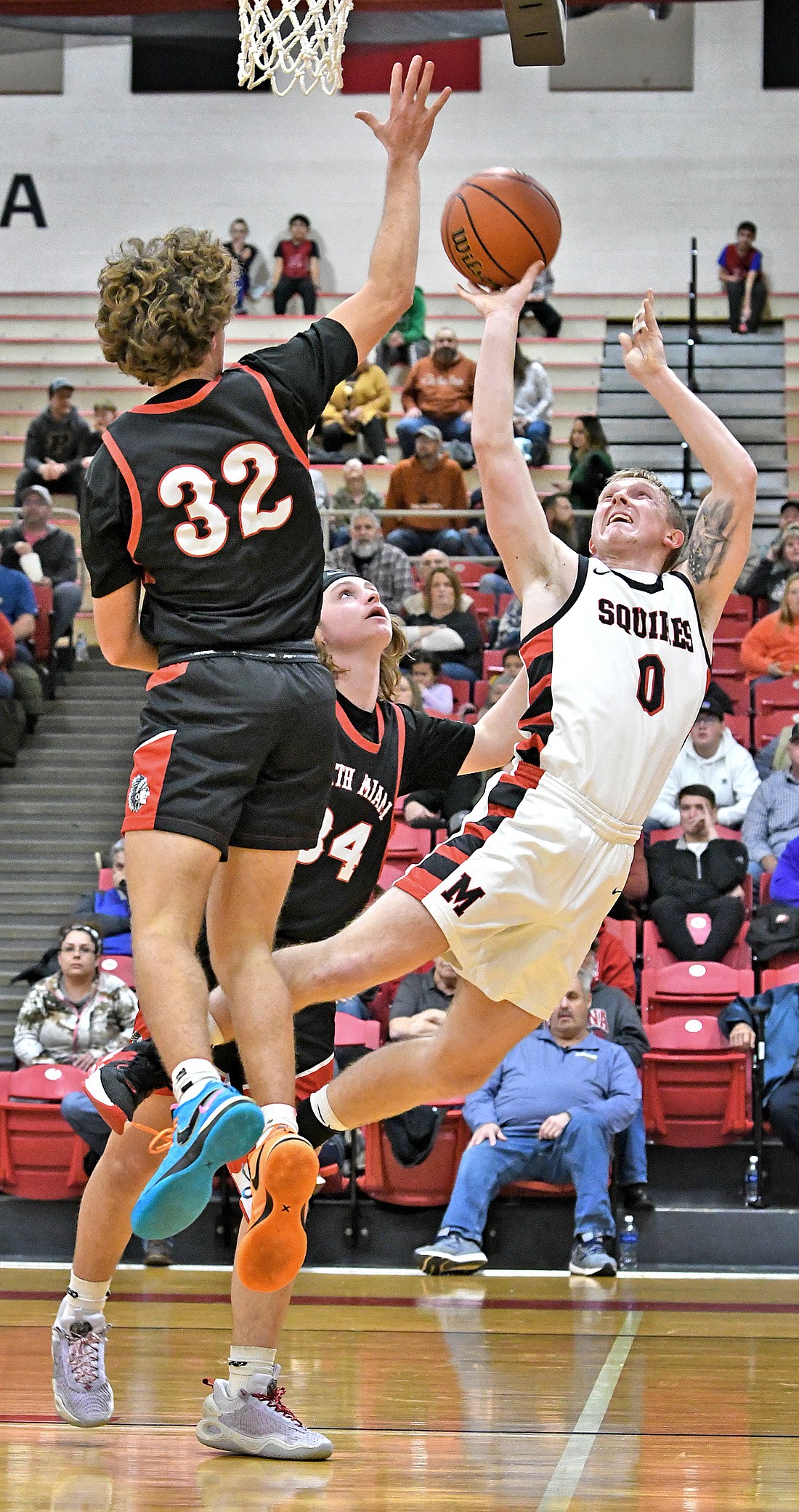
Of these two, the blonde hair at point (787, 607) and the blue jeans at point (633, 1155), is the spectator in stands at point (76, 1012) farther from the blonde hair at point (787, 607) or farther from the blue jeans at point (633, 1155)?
the blonde hair at point (787, 607)

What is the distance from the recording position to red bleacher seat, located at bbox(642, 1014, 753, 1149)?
28.0 feet

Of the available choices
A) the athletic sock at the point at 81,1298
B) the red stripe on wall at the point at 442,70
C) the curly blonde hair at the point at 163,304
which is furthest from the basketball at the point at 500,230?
the red stripe on wall at the point at 442,70

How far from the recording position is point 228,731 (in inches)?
154

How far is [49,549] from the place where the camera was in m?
13.4

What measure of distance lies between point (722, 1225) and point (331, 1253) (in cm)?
183

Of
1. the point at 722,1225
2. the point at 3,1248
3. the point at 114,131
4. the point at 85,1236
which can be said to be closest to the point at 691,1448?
the point at 85,1236

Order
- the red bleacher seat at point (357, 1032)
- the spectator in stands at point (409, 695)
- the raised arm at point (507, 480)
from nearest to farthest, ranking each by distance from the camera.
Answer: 1. the raised arm at point (507, 480)
2. the red bleacher seat at point (357, 1032)
3. the spectator in stands at point (409, 695)

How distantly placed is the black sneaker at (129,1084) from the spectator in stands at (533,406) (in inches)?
464

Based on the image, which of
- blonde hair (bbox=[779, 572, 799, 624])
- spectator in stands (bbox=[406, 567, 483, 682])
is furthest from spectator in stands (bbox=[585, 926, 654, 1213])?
blonde hair (bbox=[779, 572, 799, 624])

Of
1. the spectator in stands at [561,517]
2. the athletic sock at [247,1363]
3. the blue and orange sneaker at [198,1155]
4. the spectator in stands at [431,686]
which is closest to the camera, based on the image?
the blue and orange sneaker at [198,1155]

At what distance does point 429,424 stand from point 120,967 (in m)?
7.43

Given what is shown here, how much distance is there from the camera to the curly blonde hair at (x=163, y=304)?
396 centimetres

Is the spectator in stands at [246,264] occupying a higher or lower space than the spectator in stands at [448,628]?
higher

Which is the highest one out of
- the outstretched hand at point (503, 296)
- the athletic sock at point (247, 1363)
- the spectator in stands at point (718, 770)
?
the outstretched hand at point (503, 296)
